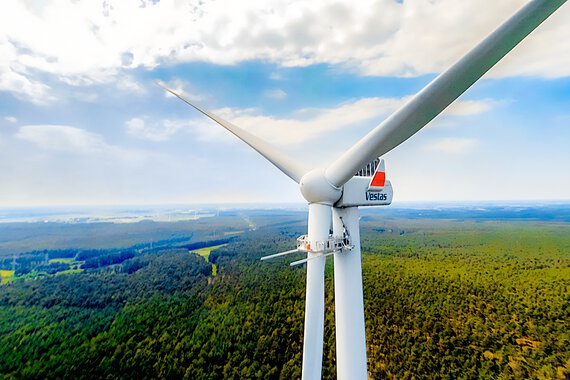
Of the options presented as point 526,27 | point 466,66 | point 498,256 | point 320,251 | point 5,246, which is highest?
point 526,27

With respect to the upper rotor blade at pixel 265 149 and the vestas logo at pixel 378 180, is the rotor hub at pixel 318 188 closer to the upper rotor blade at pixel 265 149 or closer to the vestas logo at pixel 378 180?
the upper rotor blade at pixel 265 149

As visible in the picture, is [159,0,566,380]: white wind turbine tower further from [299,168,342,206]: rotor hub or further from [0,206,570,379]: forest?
[0,206,570,379]: forest

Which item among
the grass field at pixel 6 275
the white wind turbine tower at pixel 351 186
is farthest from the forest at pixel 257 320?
the white wind turbine tower at pixel 351 186

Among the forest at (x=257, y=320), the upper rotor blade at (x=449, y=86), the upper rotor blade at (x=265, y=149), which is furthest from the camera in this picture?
the forest at (x=257, y=320)

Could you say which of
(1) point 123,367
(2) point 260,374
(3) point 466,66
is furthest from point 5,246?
(3) point 466,66

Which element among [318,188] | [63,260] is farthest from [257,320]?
[63,260]

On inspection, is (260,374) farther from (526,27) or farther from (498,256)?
(498,256)

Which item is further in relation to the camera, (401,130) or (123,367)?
(123,367)

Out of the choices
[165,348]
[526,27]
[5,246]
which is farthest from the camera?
[5,246]
